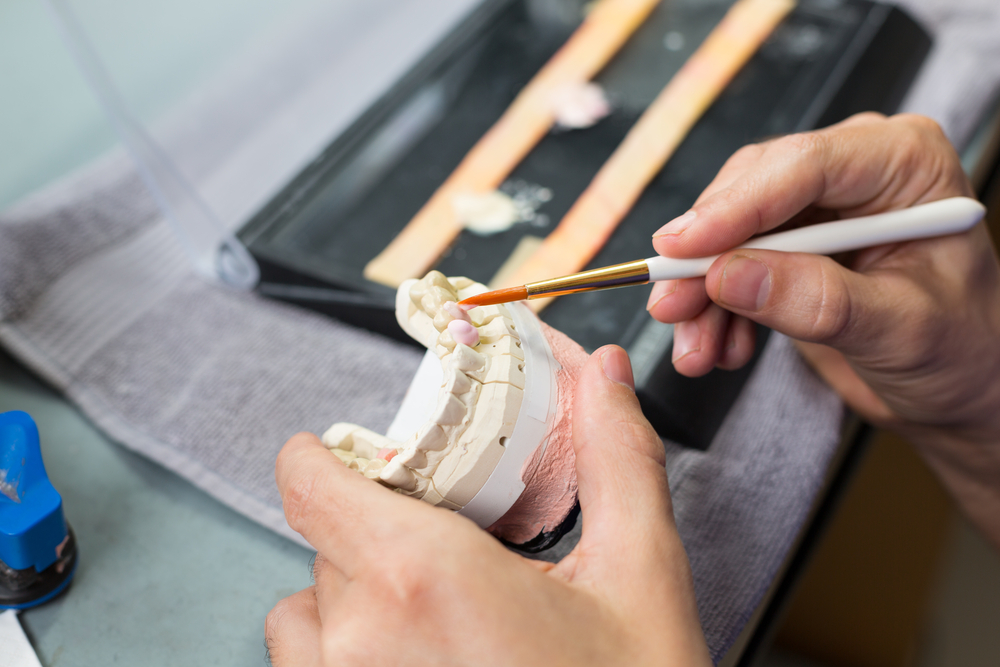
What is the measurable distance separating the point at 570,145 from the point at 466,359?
567 millimetres

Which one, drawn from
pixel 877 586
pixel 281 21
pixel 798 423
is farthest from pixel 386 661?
pixel 877 586

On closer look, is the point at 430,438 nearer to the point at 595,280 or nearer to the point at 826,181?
the point at 595,280

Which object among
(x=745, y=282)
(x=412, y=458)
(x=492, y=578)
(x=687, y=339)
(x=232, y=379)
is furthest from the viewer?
(x=232, y=379)

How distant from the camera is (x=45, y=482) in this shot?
65cm

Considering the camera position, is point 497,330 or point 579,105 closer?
point 497,330

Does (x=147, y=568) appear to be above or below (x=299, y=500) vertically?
below

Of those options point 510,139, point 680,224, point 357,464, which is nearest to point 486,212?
point 510,139

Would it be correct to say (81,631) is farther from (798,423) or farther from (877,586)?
(877,586)

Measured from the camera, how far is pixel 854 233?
660 mm

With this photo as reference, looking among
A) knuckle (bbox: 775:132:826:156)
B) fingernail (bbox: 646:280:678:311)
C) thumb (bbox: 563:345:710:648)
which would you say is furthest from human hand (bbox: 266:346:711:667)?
knuckle (bbox: 775:132:826:156)

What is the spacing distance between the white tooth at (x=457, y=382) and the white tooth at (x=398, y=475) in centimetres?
7

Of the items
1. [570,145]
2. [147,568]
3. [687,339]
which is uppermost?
[570,145]

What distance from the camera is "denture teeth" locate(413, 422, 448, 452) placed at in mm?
542

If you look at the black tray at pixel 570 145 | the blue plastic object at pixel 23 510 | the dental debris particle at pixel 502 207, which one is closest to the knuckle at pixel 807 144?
the black tray at pixel 570 145
